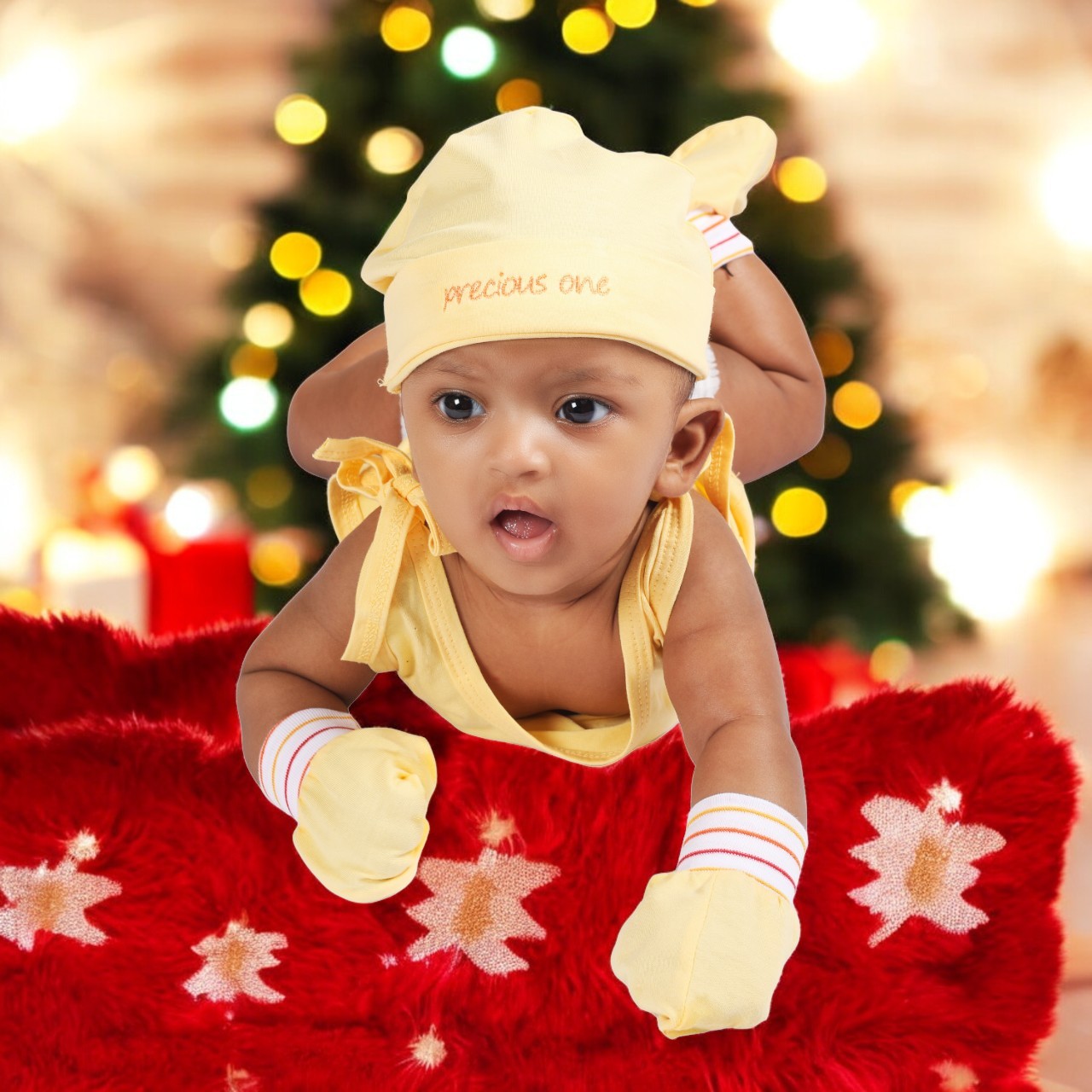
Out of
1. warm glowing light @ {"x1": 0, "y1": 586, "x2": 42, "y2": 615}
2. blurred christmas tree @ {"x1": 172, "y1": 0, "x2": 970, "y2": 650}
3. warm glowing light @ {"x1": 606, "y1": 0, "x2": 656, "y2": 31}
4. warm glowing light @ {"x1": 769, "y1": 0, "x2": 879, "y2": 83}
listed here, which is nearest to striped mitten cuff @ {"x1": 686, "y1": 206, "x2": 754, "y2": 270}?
blurred christmas tree @ {"x1": 172, "y1": 0, "x2": 970, "y2": 650}

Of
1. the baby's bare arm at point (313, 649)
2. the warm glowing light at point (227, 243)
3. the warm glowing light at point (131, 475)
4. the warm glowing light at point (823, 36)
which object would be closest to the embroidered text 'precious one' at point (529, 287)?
the baby's bare arm at point (313, 649)

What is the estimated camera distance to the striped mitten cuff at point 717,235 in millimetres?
1004

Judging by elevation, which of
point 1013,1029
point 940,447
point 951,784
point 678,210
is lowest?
point 1013,1029

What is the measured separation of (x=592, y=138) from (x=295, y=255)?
49 cm

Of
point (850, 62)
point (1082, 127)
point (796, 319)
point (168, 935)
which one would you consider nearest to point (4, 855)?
point (168, 935)

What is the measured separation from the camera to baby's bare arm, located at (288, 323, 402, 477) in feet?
3.49

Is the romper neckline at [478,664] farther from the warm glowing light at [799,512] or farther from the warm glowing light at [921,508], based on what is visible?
the warm glowing light at [921,508]

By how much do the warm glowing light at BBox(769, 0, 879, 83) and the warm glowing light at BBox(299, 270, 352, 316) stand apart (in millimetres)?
1093

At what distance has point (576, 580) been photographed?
830mm

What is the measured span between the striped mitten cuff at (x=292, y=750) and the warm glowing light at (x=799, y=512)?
136 centimetres

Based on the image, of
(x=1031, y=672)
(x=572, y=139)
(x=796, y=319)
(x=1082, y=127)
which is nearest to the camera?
(x=572, y=139)

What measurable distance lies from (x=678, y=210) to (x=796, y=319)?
344 millimetres

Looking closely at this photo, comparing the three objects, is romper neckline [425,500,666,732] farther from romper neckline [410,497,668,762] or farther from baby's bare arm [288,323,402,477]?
baby's bare arm [288,323,402,477]

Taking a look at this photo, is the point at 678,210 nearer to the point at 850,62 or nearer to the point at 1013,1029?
the point at 1013,1029
